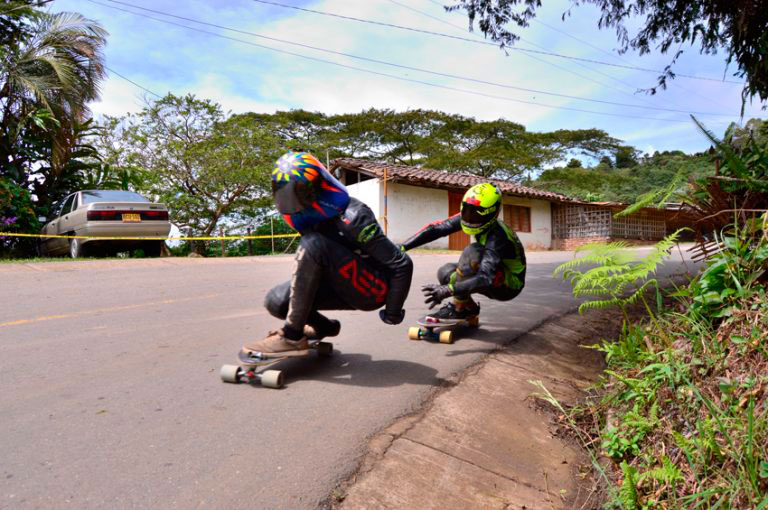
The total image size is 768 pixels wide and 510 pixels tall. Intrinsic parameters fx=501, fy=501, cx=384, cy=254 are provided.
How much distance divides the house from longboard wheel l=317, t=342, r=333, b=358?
1570 centimetres

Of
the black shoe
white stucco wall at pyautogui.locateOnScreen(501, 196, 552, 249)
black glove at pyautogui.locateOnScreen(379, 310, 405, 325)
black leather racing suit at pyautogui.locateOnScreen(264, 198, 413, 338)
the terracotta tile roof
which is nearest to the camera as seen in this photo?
black leather racing suit at pyautogui.locateOnScreen(264, 198, 413, 338)

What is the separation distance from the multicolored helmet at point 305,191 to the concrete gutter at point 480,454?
1.30 m

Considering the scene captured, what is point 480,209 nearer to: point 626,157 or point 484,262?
point 484,262

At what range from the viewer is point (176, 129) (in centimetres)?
2233

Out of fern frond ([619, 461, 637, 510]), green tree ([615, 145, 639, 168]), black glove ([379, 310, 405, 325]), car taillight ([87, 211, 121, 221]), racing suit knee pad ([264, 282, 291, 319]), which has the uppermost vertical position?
green tree ([615, 145, 639, 168])

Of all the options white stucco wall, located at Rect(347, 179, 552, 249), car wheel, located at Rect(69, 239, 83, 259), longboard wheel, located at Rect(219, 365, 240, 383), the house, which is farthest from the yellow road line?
white stucco wall, located at Rect(347, 179, 552, 249)

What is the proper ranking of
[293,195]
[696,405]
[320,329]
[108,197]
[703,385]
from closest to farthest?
[696,405]
[703,385]
[293,195]
[320,329]
[108,197]

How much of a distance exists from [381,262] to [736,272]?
1998 mm

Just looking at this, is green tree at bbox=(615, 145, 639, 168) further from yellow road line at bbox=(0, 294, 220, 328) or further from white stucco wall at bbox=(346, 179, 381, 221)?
yellow road line at bbox=(0, 294, 220, 328)

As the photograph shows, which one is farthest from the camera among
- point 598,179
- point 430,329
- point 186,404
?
point 598,179

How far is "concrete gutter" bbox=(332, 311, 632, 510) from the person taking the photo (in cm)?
206

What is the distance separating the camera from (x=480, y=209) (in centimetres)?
408

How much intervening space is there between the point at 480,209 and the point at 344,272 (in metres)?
1.50

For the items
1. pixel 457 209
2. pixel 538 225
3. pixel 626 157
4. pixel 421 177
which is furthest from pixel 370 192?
pixel 626 157
